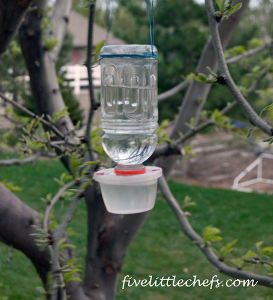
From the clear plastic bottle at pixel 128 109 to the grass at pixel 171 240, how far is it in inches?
67.1

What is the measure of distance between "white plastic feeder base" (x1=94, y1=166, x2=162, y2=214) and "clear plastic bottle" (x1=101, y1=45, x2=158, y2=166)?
0.14 metres

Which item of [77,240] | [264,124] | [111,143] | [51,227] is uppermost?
[264,124]

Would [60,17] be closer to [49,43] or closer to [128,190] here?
[49,43]

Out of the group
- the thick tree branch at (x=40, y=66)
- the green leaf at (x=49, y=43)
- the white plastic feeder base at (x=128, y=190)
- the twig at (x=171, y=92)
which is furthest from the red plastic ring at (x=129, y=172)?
the twig at (x=171, y=92)

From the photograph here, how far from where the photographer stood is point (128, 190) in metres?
1.27

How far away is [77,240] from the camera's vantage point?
515cm

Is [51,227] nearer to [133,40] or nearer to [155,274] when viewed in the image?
[155,274]

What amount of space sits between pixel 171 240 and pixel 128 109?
397cm

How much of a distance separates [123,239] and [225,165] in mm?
7597

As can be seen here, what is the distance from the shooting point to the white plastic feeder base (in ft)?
4.10

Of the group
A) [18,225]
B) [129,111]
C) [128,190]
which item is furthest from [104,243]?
[128,190]

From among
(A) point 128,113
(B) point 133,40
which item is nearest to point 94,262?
(A) point 128,113

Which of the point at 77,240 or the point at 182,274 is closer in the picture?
the point at 182,274

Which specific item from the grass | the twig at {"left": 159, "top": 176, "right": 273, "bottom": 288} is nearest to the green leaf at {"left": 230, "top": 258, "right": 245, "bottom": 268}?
the twig at {"left": 159, "top": 176, "right": 273, "bottom": 288}
